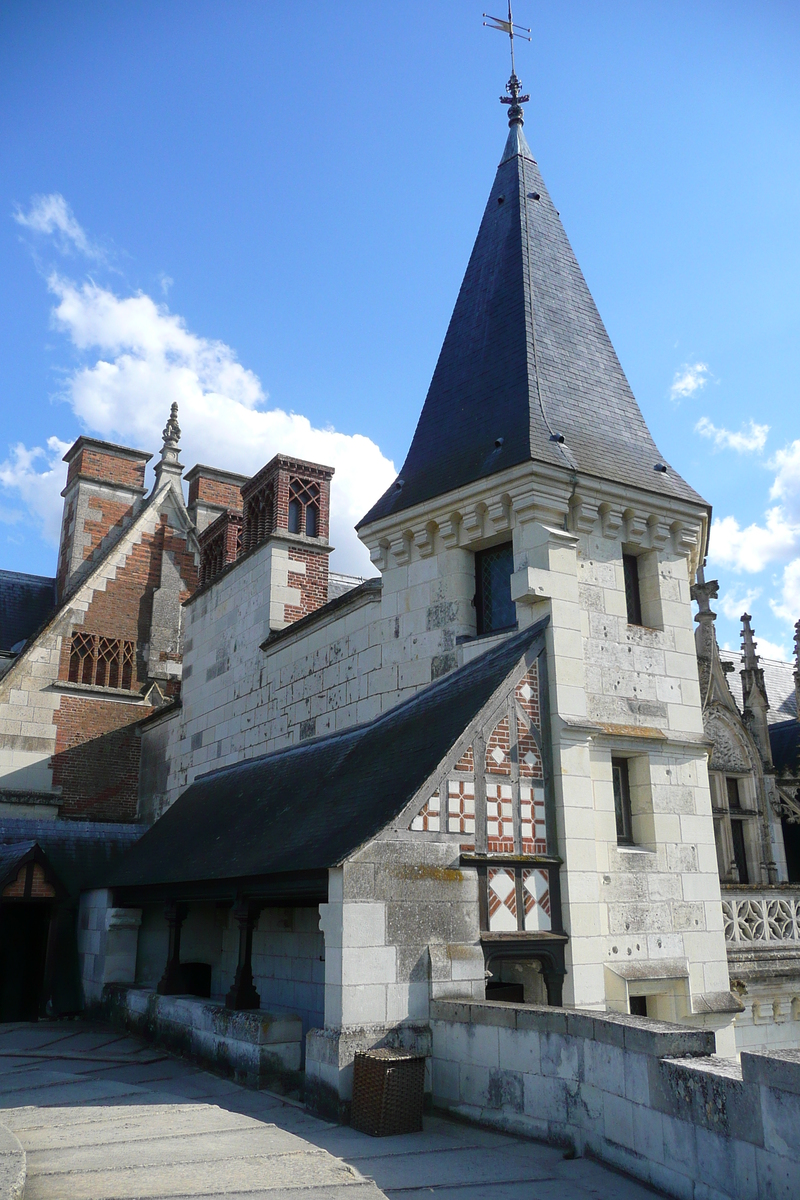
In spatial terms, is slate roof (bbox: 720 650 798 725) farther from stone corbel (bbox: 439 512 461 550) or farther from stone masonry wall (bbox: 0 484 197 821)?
stone corbel (bbox: 439 512 461 550)

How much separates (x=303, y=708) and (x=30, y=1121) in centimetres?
673

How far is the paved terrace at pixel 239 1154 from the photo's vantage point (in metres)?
4.55

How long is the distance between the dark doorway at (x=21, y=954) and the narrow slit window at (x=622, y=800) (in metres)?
8.90

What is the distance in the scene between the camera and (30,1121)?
19.7 feet

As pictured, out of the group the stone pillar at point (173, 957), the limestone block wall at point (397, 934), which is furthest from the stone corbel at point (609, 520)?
the stone pillar at point (173, 957)

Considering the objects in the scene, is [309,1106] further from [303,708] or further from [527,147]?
[527,147]

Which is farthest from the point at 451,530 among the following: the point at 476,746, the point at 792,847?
the point at 792,847

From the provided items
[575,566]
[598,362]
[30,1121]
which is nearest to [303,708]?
[575,566]

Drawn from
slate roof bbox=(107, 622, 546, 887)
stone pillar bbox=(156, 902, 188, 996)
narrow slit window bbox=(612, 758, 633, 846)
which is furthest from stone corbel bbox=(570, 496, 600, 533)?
stone pillar bbox=(156, 902, 188, 996)

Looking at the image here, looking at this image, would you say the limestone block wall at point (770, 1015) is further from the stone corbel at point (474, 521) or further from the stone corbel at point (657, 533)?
Result: the stone corbel at point (474, 521)

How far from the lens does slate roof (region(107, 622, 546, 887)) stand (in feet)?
25.4

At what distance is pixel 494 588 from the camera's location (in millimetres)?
9953

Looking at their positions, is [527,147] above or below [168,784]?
above

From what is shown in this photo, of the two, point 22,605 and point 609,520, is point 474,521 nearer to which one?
point 609,520
